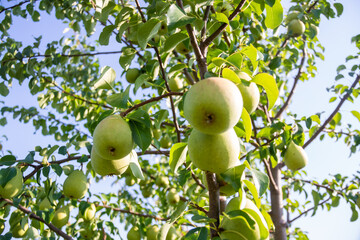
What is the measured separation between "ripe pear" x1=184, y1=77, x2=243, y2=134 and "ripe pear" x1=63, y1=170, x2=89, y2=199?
4.22 ft

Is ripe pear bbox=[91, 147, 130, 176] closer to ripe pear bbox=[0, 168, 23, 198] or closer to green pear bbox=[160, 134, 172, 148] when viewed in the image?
ripe pear bbox=[0, 168, 23, 198]

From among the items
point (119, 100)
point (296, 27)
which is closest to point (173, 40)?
point (119, 100)

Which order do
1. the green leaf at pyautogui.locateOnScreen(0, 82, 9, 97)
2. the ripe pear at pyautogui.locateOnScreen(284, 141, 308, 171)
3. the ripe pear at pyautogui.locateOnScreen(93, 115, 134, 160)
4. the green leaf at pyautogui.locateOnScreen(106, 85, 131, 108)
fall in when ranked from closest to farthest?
the ripe pear at pyautogui.locateOnScreen(93, 115, 134, 160)
the green leaf at pyautogui.locateOnScreen(106, 85, 131, 108)
the ripe pear at pyautogui.locateOnScreen(284, 141, 308, 171)
the green leaf at pyautogui.locateOnScreen(0, 82, 9, 97)

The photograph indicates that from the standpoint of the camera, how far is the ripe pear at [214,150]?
3.51 feet

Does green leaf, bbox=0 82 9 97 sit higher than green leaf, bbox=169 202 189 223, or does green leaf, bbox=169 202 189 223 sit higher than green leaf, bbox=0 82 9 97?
green leaf, bbox=0 82 9 97

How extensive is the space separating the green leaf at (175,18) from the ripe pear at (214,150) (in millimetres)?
386

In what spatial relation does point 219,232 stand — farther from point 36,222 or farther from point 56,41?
point 56,41

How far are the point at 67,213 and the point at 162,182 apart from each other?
1297 millimetres

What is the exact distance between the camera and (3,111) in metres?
3.63

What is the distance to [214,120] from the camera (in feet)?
3.12

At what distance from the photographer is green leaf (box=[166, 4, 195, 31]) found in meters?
1.04

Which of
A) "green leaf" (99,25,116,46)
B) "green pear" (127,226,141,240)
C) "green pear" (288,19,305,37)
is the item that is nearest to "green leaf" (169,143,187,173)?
"green leaf" (99,25,116,46)

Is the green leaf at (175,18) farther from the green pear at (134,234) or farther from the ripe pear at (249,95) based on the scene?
the green pear at (134,234)

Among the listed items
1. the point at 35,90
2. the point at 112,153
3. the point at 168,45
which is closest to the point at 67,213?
the point at 35,90
